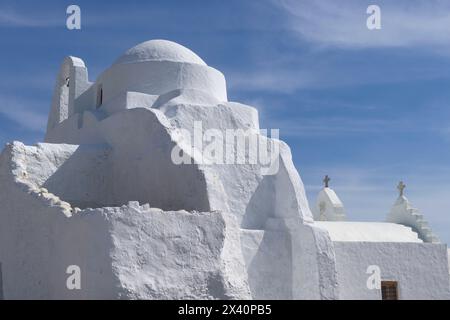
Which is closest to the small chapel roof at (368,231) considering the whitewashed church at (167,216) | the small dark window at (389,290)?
the whitewashed church at (167,216)

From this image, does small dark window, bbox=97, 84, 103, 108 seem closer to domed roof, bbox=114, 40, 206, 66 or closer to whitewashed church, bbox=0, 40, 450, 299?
whitewashed church, bbox=0, 40, 450, 299

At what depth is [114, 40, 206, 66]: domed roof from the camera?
1556cm

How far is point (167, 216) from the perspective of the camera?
9867mm

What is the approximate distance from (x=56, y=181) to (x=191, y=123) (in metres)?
3.07

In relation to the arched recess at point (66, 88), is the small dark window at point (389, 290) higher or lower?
lower

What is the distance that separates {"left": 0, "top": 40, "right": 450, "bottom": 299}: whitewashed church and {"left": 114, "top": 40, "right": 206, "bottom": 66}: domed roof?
0.04 meters

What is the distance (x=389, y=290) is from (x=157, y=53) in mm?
8271

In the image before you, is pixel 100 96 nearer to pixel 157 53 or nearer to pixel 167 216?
pixel 157 53

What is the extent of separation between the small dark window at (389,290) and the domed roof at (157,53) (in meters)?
7.29

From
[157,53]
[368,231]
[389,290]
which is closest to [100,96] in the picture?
[157,53]

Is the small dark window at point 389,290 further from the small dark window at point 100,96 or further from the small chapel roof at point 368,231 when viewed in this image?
the small dark window at point 100,96

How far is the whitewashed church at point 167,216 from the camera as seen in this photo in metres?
9.53
